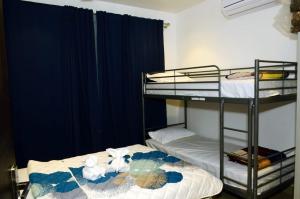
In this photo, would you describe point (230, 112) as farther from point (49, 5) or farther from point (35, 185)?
point (49, 5)

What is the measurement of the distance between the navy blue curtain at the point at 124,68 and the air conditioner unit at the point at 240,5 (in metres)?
1.16

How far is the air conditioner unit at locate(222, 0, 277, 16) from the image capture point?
2747 mm

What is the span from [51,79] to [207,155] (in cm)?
228

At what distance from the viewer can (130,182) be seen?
198cm

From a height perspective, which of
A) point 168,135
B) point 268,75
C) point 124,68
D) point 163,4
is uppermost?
point 163,4

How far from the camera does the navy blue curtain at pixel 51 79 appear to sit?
286cm

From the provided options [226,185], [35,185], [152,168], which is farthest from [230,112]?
[35,185]

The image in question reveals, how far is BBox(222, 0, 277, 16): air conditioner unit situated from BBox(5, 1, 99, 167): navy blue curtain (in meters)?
1.92

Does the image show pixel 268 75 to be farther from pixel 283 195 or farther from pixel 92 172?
pixel 92 172

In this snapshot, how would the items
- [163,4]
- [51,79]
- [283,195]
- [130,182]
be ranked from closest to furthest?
[130,182], [283,195], [51,79], [163,4]

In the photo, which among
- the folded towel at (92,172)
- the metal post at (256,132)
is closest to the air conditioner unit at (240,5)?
the metal post at (256,132)

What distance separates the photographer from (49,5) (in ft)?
9.86

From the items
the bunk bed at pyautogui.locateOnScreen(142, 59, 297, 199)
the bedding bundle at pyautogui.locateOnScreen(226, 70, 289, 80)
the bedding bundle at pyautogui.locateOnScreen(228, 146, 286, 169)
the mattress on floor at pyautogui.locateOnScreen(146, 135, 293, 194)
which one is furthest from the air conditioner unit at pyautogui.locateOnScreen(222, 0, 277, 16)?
the mattress on floor at pyautogui.locateOnScreen(146, 135, 293, 194)

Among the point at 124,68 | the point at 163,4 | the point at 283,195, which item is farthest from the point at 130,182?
the point at 163,4
